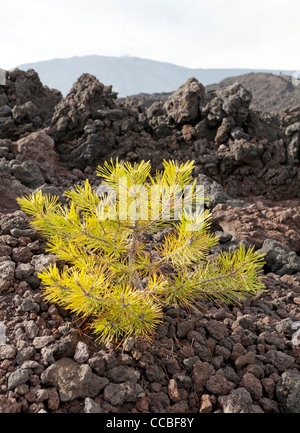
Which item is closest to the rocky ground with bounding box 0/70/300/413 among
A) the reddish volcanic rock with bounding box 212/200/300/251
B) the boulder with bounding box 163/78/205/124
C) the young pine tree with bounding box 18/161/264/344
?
the reddish volcanic rock with bounding box 212/200/300/251

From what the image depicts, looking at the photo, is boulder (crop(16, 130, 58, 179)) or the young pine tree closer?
the young pine tree

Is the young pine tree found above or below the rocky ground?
above

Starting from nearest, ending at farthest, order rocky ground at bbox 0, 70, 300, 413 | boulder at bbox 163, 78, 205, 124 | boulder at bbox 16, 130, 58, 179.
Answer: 1. rocky ground at bbox 0, 70, 300, 413
2. boulder at bbox 16, 130, 58, 179
3. boulder at bbox 163, 78, 205, 124

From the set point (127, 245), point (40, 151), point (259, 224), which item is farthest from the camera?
point (40, 151)

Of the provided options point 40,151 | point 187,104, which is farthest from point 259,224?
point 187,104

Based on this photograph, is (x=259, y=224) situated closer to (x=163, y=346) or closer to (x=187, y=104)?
(x=163, y=346)

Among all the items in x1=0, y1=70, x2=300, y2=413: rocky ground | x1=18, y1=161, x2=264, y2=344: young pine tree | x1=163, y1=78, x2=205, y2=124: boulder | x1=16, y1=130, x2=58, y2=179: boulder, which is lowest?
x1=0, y1=70, x2=300, y2=413: rocky ground

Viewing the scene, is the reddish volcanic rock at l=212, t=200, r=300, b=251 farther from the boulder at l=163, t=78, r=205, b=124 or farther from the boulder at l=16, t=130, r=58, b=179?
the boulder at l=163, t=78, r=205, b=124

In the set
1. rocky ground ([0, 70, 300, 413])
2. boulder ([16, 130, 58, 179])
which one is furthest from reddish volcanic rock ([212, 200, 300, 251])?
boulder ([16, 130, 58, 179])

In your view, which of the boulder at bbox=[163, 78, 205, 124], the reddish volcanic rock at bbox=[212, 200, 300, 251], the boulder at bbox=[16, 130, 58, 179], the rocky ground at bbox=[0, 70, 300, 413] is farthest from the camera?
the boulder at bbox=[163, 78, 205, 124]

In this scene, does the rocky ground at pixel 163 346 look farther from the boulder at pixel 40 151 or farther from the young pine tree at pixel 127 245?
the young pine tree at pixel 127 245

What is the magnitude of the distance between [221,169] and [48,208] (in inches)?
245

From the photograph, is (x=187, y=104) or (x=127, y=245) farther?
(x=187, y=104)
